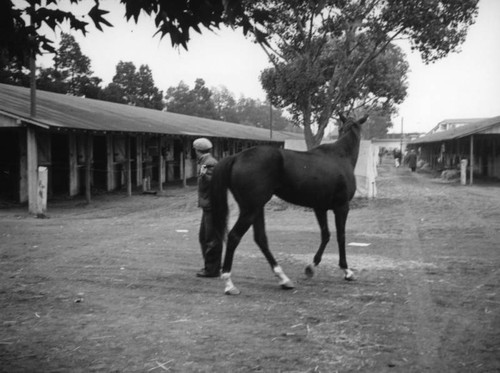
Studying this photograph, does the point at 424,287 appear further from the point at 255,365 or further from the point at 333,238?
the point at 333,238

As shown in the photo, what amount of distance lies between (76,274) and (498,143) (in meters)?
26.9

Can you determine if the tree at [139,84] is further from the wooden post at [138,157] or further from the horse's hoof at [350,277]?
the horse's hoof at [350,277]

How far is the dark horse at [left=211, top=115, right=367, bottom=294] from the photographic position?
521 cm

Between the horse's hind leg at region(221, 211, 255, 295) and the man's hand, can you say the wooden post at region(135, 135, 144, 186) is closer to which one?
the man's hand

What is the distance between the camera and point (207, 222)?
19.3ft

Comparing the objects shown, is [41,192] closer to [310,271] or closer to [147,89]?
[310,271]

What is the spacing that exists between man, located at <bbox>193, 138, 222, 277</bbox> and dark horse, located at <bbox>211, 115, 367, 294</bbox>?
55cm

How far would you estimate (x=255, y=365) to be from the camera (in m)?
3.24

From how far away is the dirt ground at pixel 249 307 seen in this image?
3.37 m

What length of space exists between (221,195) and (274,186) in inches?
24.0

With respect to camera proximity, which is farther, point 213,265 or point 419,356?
point 213,265

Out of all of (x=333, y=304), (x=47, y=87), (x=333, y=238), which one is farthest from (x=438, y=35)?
(x=47, y=87)

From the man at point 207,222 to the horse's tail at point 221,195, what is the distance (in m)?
0.40

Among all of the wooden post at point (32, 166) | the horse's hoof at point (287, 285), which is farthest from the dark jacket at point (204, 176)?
the wooden post at point (32, 166)
